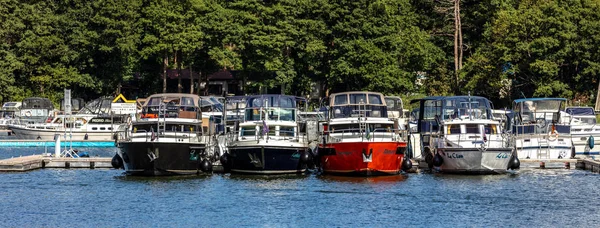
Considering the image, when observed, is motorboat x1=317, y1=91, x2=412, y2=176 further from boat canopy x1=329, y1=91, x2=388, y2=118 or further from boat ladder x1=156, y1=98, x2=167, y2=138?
boat ladder x1=156, y1=98, x2=167, y2=138

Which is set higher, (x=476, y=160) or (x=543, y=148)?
(x=543, y=148)

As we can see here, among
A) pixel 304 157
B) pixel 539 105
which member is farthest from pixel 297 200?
pixel 539 105

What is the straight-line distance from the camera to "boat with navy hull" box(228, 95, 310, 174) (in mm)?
71062

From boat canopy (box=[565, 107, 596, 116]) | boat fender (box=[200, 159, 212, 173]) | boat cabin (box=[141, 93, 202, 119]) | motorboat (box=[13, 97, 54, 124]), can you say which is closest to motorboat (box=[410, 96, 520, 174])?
boat fender (box=[200, 159, 212, 173])

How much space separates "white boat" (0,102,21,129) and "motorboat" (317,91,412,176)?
6351 centimetres

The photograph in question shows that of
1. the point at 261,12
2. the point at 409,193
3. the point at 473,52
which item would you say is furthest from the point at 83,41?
the point at 409,193

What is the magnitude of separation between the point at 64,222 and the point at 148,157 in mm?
14395

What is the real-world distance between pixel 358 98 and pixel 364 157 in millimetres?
6580

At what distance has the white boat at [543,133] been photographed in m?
81.6

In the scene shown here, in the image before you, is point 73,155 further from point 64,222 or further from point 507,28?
point 507,28

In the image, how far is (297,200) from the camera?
63062 millimetres

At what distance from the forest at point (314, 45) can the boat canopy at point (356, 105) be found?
38774 millimetres

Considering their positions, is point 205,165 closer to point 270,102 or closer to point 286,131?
point 286,131

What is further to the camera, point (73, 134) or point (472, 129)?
point (73, 134)
